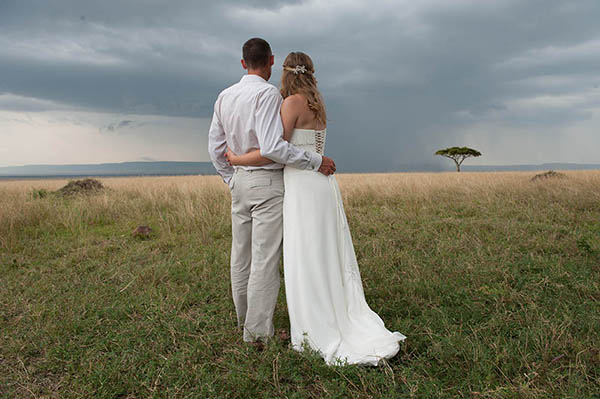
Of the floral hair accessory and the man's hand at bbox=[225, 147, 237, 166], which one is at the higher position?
the floral hair accessory

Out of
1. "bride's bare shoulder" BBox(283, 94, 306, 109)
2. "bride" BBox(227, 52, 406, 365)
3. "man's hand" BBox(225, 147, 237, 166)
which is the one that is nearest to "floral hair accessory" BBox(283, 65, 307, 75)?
"bride" BBox(227, 52, 406, 365)

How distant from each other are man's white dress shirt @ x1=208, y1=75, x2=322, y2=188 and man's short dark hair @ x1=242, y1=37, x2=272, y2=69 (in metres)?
0.11

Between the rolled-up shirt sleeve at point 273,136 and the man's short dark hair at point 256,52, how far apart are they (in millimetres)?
323

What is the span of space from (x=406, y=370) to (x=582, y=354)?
140 centimetres

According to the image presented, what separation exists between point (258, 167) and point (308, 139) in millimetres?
476

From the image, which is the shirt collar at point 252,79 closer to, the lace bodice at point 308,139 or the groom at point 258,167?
the groom at point 258,167

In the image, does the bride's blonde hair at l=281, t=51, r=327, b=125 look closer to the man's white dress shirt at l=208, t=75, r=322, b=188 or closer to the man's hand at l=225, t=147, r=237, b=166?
the man's white dress shirt at l=208, t=75, r=322, b=188

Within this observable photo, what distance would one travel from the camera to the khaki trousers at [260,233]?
136 inches

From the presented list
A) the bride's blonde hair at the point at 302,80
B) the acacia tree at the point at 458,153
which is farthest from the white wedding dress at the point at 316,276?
the acacia tree at the point at 458,153

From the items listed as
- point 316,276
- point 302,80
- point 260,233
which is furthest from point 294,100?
point 316,276

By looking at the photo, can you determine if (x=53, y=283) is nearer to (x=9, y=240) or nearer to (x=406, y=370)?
(x=9, y=240)

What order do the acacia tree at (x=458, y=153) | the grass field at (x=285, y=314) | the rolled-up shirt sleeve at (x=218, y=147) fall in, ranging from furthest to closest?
the acacia tree at (x=458, y=153), the rolled-up shirt sleeve at (x=218, y=147), the grass field at (x=285, y=314)

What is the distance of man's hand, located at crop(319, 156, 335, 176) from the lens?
11.3 feet

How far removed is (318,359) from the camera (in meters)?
3.25
